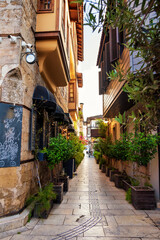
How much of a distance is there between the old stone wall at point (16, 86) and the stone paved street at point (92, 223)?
0.72 metres

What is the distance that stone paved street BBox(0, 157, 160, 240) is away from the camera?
3832mm

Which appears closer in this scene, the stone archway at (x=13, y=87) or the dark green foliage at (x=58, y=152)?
the stone archway at (x=13, y=87)

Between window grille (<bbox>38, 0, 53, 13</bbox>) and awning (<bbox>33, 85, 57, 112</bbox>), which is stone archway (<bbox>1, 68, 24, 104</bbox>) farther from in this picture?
window grille (<bbox>38, 0, 53, 13</bbox>)

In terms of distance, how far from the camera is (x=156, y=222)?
4.53 metres

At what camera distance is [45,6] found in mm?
6629

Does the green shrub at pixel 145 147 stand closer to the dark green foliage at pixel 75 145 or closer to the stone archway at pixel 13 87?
the dark green foliage at pixel 75 145

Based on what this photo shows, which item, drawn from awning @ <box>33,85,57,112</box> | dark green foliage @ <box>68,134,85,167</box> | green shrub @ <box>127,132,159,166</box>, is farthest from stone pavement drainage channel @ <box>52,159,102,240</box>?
awning @ <box>33,85,57,112</box>

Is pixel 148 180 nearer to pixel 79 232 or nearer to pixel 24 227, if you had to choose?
pixel 79 232

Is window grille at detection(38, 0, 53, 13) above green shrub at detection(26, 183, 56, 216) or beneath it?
above

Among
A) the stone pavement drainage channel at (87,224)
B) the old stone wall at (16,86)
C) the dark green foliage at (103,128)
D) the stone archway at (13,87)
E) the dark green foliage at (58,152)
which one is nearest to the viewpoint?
the stone pavement drainage channel at (87,224)

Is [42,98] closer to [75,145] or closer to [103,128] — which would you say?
[75,145]

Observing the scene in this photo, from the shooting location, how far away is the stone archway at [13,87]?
458cm

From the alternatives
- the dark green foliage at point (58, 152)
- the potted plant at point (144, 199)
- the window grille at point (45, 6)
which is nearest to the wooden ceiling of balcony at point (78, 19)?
the window grille at point (45, 6)

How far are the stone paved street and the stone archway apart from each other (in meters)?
2.98
